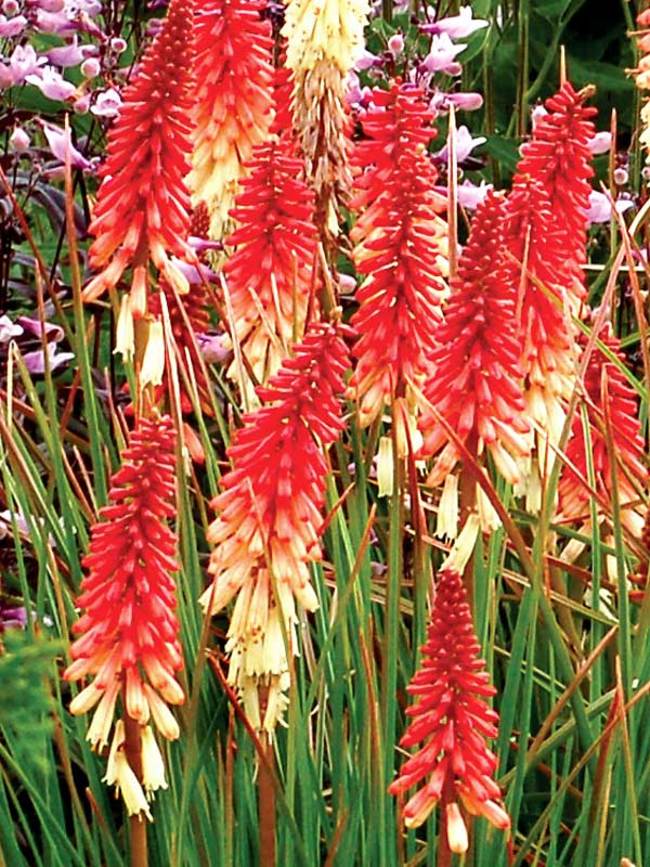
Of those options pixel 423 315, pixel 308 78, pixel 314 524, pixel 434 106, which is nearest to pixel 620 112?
pixel 434 106

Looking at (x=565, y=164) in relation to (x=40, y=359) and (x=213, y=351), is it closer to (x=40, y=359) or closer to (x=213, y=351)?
(x=213, y=351)

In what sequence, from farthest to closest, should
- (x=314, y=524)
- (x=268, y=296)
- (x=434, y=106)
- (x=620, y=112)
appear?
(x=620, y=112) < (x=434, y=106) < (x=268, y=296) < (x=314, y=524)

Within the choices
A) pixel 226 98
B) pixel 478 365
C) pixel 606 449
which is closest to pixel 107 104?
pixel 226 98

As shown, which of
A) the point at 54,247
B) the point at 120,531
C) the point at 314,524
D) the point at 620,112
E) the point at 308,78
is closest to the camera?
the point at 120,531

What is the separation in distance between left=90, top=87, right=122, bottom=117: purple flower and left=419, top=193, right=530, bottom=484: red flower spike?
1.49 m

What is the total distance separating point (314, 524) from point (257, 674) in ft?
0.82

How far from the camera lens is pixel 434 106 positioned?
407 cm

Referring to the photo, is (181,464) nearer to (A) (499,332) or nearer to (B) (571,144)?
(A) (499,332)

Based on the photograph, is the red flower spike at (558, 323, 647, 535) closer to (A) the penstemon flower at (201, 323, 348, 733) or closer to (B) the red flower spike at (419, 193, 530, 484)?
(B) the red flower spike at (419, 193, 530, 484)

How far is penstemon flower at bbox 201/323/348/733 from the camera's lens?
7.39ft

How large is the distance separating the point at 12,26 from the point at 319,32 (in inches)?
47.6

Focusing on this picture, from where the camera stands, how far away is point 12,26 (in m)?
3.97

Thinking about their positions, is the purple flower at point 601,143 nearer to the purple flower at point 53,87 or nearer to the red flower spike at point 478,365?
the purple flower at point 53,87

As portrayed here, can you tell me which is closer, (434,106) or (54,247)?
(434,106)
